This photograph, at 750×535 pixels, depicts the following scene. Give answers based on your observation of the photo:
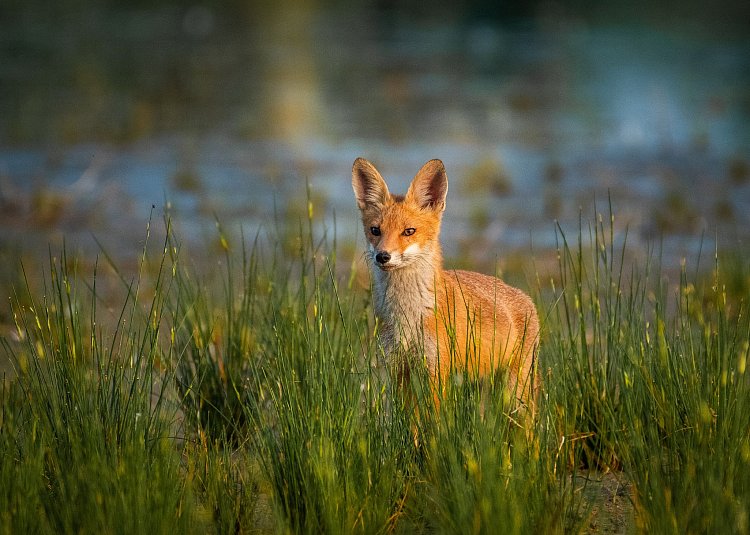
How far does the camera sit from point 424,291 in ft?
18.1

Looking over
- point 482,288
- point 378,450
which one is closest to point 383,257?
point 482,288

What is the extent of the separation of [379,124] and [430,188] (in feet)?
40.5

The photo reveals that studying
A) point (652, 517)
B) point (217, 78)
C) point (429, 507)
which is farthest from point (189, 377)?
point (217, 78)

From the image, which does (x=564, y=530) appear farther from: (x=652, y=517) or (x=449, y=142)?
(x=449, y=142)

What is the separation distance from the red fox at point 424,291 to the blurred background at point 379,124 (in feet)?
0.81

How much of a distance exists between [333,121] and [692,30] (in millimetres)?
12807

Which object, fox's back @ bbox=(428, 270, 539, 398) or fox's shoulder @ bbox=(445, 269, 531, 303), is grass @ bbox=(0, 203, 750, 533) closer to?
fox's back @ bbox=(428, 270, 539, 398)

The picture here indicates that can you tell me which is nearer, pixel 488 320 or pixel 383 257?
pixel 383 257

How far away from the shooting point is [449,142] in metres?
16.7

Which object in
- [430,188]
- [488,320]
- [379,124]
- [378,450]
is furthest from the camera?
[379,124]

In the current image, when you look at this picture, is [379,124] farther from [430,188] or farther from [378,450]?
[378,450]

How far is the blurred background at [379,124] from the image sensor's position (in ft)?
40.5

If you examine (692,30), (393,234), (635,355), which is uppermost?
(692,30)

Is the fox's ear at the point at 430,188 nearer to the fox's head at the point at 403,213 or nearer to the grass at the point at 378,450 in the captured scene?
the fox's head at the point at 403,213
